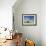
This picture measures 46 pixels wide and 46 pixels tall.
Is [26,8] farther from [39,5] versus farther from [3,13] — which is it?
[3,13]

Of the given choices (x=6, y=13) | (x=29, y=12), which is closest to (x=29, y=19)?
(x=29, y=12)

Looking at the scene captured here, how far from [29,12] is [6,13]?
1.65 metres

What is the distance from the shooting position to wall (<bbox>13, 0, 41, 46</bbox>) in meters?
6.14

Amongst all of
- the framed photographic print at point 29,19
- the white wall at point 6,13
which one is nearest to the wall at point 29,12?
the framed photographic print at point 29,19

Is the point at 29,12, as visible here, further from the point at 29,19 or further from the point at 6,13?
the point at 6,13

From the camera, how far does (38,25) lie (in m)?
6.15

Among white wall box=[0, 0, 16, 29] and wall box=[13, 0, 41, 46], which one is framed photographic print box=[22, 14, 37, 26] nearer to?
wall box=[13, 0, 41, 46]

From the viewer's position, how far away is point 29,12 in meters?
6.14

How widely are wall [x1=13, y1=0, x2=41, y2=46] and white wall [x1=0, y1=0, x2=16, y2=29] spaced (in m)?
1.30

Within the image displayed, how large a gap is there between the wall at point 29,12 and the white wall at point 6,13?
51.0 inches

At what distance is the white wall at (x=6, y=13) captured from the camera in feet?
15.7

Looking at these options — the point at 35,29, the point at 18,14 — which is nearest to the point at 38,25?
the point at 35,29

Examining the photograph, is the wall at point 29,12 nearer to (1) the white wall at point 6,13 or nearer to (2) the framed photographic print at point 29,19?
(2) the framed photographic print at point 29,19

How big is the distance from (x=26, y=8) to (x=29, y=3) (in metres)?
0.30
